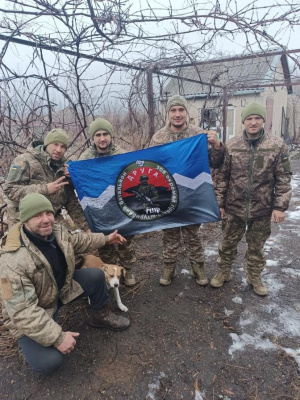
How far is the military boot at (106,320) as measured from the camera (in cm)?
276

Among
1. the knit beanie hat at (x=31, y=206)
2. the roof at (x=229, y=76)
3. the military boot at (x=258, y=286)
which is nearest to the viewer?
the knit beanie hat at (x=31, y=206)

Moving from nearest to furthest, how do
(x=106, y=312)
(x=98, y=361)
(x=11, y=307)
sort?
(x=11, y=307) → (x=98, y=361) → (x=106, y=312)

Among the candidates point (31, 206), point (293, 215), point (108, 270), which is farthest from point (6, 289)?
point (293, 215)

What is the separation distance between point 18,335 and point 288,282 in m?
3.09

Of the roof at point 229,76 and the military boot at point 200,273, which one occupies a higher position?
the roof at point 229,76

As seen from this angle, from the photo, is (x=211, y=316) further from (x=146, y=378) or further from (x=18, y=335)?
(x=18, y=335)

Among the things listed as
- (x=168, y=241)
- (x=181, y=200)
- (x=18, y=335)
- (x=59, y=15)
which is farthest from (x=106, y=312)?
(x=59, y=15)

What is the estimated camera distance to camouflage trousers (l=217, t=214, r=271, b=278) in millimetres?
3084

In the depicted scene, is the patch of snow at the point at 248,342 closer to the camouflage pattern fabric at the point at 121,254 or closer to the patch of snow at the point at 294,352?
the patch of snow at the point at 294,352

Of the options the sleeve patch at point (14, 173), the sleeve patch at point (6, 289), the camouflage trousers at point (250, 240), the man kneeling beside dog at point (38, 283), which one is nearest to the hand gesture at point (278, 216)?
the camouflage trousers at point (250, 240)

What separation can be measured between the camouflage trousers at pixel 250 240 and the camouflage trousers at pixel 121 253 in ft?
3.69

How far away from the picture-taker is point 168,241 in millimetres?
3398

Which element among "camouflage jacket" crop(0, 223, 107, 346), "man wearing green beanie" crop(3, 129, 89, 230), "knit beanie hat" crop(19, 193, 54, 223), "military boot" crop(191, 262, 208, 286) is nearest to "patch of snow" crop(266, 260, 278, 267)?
"military boot" crop(191, 262, 208, 286)

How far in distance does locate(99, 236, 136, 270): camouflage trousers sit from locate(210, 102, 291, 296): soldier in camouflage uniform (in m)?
1.18
